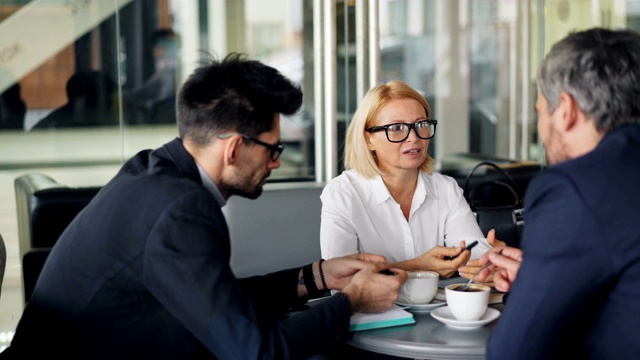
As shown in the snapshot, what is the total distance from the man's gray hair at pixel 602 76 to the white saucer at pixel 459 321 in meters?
0.62

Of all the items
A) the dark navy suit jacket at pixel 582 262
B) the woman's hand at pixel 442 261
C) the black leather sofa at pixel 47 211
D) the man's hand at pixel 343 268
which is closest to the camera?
the dark navy suit jacket at pixel 582 262

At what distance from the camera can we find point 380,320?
2072 millimetres

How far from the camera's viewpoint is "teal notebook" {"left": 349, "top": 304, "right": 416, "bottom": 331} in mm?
2047

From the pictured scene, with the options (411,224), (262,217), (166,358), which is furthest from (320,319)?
(262,217)

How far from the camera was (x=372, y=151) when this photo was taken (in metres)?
3.24

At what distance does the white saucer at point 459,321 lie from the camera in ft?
6.69

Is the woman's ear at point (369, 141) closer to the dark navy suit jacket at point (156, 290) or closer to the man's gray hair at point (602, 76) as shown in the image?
the dark navy suit jacket at point (156, 290)

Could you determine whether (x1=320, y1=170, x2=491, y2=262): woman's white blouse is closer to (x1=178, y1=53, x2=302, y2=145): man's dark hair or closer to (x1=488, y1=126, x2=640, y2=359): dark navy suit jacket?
(x1=178, y1=53, x2=302, y2=145): man's dark hair

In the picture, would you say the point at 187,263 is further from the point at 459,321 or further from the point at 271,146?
the point at 459,321

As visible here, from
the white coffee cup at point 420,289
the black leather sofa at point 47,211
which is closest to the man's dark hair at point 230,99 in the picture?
the white coffee cup at point 420,289

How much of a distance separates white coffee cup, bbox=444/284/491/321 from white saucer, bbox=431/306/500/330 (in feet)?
0.06

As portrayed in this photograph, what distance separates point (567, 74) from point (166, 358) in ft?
3.35

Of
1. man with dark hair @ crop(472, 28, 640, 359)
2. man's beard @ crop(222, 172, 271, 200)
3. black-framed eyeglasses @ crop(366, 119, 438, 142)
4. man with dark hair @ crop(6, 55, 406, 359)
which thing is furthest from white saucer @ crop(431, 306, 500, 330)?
black-framed eyeglasses @ crop(366, 119, 438, 142)

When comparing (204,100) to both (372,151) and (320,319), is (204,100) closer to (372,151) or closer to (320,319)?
(320,319)
